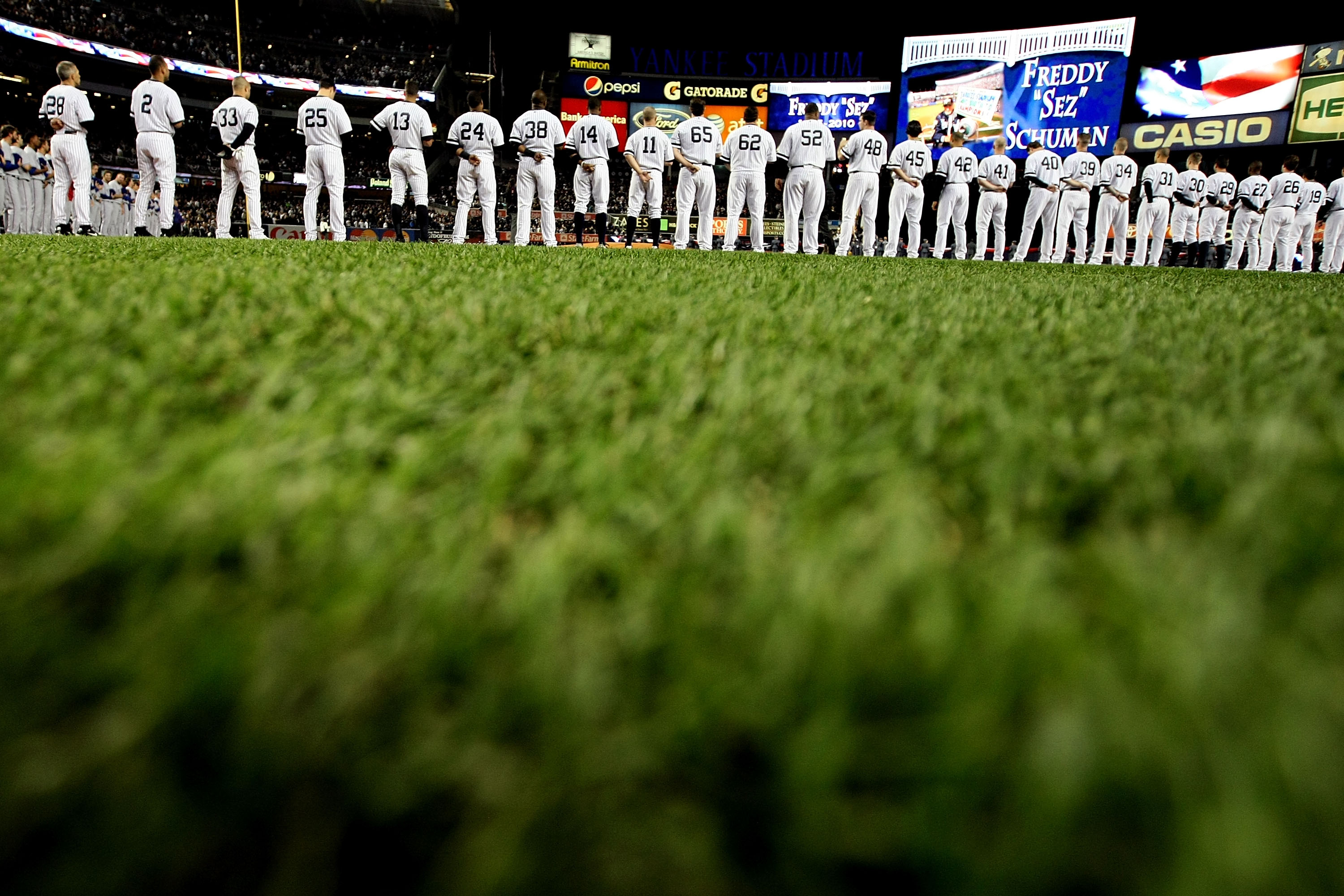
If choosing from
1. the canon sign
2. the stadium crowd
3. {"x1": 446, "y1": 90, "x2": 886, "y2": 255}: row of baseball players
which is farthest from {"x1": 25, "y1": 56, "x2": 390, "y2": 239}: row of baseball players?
the stadium crowd

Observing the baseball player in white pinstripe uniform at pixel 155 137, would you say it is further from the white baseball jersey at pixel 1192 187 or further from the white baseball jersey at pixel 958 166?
the white baseball jersey at pixel 1192 187

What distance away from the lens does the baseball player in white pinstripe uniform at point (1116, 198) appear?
13.0 m

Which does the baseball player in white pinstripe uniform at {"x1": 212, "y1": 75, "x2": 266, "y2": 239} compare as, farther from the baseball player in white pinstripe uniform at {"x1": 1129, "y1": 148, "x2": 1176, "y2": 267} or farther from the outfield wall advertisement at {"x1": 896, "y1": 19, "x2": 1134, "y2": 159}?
the outfield wall advertisement at {"x1": 896, "y1": 19, "x2": 1134, "y2": 159}

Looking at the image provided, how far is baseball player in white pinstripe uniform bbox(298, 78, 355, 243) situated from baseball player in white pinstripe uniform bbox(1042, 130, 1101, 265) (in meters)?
11.2

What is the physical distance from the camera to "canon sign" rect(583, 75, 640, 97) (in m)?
32.6

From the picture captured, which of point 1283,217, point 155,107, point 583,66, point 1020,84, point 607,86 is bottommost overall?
point 155,107

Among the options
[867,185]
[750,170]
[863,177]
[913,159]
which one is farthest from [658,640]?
[913,159]

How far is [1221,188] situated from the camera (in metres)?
15.2

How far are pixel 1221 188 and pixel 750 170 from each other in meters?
10.6

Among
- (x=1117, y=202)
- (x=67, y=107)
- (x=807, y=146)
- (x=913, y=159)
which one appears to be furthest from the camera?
(x=1117, y=202)

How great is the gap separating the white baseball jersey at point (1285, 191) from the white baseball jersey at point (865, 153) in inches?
331

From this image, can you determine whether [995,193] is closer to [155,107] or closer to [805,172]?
[805,172]

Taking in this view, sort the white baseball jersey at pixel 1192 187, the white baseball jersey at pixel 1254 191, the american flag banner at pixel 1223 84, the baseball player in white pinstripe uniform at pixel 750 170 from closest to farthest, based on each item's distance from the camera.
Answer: the baseball player in white pinstripe uniform at pixel 750 170 → the white baseball jersey at pixel 1254 191 → the white baseball jersey at pixel 1192 187 → the american flag banner at pixel 1223 84

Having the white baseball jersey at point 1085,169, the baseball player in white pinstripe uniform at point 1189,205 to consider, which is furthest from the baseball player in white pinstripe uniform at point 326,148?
the baseball player in white pinstripe uniform at point 1189,205
